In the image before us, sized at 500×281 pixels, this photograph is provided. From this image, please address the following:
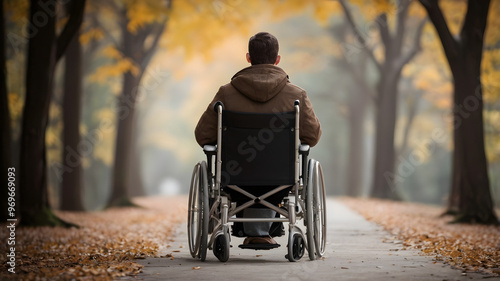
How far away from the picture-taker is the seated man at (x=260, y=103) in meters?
5.45

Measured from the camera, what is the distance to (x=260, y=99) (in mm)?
5461

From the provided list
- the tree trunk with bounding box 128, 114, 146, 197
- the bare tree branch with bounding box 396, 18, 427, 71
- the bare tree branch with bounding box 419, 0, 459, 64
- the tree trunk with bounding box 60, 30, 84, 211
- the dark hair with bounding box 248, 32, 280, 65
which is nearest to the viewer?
the dark hair with bounding box 248, 32, 280, 65

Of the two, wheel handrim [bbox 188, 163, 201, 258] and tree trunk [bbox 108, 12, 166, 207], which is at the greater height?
tree trunk [bbox 108, 12, 166, 207]

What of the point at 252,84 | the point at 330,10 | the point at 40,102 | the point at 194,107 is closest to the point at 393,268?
the point at 252,84

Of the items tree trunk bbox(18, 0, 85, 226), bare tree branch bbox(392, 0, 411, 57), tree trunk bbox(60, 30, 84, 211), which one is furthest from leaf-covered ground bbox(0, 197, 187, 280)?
bare tree branch bbox(392, 0, 411, 57)

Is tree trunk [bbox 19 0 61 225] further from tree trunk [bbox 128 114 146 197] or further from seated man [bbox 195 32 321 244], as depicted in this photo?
tree trunk [bbox 128 114 146 197]

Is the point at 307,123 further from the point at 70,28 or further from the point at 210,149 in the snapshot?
the point at 70,28

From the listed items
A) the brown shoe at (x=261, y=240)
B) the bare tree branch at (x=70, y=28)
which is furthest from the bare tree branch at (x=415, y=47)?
the brown shoe at (x=261, y=240)

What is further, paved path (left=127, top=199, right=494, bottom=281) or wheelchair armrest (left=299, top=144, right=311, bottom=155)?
wheelchair armrest (left=299, top=144, right=311, bottom=155)

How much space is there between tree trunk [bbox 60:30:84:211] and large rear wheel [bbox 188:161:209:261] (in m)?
9.11

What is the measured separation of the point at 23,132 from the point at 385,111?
1086cm

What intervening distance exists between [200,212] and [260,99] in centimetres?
98

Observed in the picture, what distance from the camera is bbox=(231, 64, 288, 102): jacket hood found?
214 inches

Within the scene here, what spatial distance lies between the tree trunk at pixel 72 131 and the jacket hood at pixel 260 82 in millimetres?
9410
